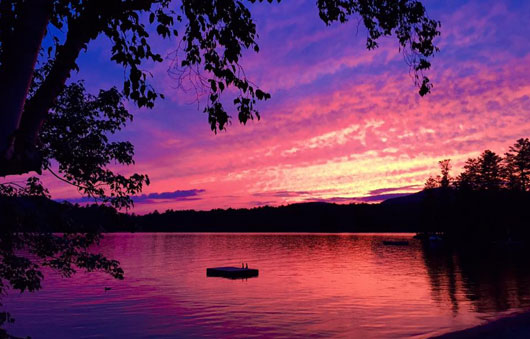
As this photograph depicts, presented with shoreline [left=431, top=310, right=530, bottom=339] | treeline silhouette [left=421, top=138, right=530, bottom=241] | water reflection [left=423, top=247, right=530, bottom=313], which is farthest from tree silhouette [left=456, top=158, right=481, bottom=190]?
shoreline [left=431, top=310, right=530, bottom=339]

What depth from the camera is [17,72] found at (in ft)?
17.9

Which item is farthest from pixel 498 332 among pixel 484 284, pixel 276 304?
pixel 484 284

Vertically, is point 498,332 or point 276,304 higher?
point 498,332

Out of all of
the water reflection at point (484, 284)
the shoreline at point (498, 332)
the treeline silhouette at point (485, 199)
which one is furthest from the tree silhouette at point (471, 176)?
the shoreline at point (498, 332)

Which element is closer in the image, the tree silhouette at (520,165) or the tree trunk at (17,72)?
the tree trunk at (17,72)

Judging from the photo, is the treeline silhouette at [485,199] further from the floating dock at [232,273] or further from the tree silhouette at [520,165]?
the floating dock at [232,273]

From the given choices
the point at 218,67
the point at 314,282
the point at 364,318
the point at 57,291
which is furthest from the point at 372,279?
the point at 218,67

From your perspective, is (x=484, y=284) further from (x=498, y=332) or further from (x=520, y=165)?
(x=520, y=165)

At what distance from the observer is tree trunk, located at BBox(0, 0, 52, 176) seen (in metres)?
5.39

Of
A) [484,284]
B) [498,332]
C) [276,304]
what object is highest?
[498,332]

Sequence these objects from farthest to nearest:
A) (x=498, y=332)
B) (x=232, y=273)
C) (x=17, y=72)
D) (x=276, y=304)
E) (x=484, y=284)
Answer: (x=232, y=273) < (x=484, y=284) < (x=276, y=304) < (x=498, y=332) < (x=17, y=72)

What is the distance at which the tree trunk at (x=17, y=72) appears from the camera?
5387mm

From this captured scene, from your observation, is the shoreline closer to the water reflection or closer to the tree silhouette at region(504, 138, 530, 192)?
the water reflection

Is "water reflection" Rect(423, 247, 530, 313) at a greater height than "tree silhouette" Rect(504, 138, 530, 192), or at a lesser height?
lesser
